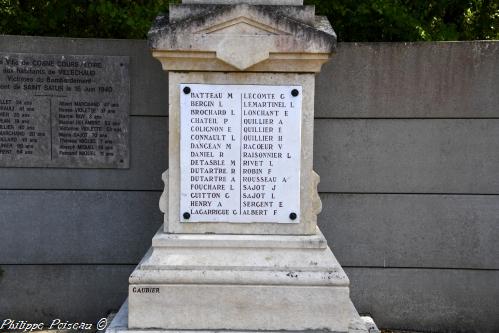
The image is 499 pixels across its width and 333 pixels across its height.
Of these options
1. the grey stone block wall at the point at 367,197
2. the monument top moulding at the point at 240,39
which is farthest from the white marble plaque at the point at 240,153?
the grey stone block wall at the point at 367,197

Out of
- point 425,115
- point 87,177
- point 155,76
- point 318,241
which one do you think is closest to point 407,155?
point 425,115

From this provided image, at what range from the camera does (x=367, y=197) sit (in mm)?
5262

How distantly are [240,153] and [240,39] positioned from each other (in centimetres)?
69

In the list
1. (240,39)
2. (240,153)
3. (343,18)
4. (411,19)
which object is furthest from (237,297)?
(343,18)

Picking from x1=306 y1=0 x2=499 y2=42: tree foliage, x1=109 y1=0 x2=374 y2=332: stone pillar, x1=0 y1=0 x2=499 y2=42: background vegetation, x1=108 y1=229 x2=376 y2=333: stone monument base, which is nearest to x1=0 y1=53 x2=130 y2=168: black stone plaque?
x1=0 y1=0 x2=499 y2=42: background vegetation

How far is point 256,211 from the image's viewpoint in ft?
12.1

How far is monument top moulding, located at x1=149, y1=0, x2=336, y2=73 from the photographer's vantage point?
3.46 meters

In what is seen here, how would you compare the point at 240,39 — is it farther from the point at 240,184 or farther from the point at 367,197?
the point at 367,197

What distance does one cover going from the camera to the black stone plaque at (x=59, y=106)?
5082 millimetres

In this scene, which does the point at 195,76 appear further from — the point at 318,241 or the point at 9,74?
the point at 9,74

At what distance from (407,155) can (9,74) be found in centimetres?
350

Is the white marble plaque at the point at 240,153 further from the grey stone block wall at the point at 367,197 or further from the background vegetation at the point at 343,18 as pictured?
the background vegetation at the point at 343,18

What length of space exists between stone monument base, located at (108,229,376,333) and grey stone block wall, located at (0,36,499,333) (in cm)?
179

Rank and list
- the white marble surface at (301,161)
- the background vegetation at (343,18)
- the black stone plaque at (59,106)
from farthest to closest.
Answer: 1. the background vegetation at (343,18)
2. the black stone plaque at (59,106)
3. the white marble surface at (301,161)
